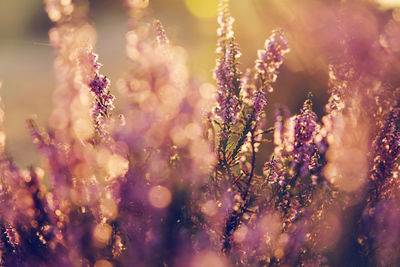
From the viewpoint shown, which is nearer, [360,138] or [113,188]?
[113,188]

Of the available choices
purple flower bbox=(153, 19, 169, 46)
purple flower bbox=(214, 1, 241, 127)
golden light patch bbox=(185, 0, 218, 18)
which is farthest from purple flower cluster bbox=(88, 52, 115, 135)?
golden light patch bbox=(185, 0, 218, 18)

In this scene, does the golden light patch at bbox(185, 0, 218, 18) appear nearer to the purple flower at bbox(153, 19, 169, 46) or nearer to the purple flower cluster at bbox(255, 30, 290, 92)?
the purple flower at bbox(153, 19, 169, 46)

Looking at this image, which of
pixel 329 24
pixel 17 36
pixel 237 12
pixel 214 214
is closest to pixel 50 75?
pixel 17 36

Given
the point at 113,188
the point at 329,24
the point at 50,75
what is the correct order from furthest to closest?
the point at 50,75, the point at 329,24, the point at 113,188

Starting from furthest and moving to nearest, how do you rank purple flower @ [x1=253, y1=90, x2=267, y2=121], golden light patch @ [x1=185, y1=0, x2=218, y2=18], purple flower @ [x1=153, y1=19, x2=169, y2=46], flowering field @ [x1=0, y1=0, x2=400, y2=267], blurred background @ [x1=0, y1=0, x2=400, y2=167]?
1. golden light patch @ [x1=185, y1=0, x2=218, y2=18]
2. blurred background @ [x1=0, y1=0, x2=400, y2=167]
3. purple flower @ [x1=153, y1=19, x2=169, y2=46]
4. purple flower @ [x1=253, y1=90, x2=267, y2=121]
5. flowering field @ [x1=0, y1=0, x2=400, y2=267]

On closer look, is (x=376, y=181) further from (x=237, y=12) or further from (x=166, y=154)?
(x=237, y=12)

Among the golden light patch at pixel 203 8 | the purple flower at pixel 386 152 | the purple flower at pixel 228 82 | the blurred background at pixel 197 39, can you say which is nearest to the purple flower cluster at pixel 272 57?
the purple flower at pixel 228 82
